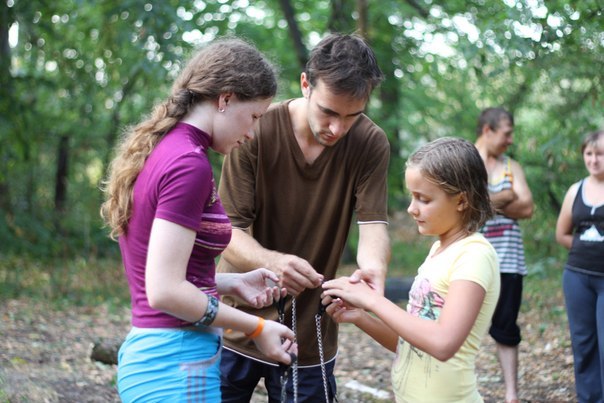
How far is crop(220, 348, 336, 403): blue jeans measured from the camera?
3002mm

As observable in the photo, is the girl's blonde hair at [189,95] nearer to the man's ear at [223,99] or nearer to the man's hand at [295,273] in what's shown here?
the man's ear at [223,99]

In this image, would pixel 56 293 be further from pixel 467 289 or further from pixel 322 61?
pixel 467 289

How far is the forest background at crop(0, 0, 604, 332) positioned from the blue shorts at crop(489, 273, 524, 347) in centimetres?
166

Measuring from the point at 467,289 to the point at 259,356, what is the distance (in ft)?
3.38

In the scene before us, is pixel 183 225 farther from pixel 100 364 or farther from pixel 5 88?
pixel 5 88

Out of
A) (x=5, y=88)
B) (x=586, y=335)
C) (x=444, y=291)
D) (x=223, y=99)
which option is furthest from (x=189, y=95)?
(x=5, y=88)

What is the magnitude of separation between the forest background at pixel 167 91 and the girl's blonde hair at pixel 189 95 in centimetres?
378

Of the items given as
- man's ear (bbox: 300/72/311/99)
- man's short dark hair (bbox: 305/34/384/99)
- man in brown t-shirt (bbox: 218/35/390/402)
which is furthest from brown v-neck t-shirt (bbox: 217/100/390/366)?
man's short dark hair (bbox: 305/34/384/99)

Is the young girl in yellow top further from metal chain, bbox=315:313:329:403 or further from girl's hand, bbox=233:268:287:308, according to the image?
metal chain, bbox=315:313:329:403

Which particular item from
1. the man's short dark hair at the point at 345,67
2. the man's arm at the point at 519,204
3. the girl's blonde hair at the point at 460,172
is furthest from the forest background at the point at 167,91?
the girl's blonde hair at the point at 460,172

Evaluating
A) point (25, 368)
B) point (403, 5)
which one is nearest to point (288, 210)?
point (25, 368)

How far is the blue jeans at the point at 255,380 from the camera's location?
3.00m

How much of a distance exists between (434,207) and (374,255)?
0.56 metres

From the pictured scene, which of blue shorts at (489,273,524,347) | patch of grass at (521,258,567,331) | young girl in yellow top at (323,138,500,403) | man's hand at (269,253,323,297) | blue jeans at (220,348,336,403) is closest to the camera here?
young girl in yellow top at (323,138,500,403)
